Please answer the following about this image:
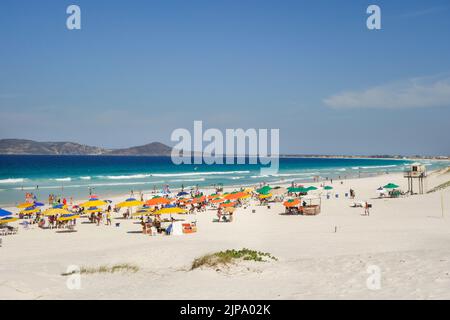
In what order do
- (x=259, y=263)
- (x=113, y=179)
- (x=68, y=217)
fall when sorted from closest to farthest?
1. (x=259, y=263)
2. (x=68, y=217)
3. (x=113, y=179)

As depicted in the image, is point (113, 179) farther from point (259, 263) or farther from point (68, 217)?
point (259, 263)

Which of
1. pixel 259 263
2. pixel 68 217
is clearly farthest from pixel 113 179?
pixel 259 263

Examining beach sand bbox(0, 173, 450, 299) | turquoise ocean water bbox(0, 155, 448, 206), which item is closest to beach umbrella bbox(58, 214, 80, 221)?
beach sand bbox(0, 173, 450, 299)

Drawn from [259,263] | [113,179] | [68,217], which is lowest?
[68,217]

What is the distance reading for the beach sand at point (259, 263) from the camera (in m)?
7.93

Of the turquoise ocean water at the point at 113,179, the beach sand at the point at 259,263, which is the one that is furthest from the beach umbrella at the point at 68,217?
the turquoise ocean water at the point at 113,179

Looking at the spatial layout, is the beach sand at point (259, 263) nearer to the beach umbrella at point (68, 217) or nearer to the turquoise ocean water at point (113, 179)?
the beach umbrella at point (68, 217)

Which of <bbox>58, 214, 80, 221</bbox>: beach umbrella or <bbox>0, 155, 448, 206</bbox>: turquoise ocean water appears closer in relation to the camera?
<bbox>58, 214, 80, 221</bbox>: beach umbrella

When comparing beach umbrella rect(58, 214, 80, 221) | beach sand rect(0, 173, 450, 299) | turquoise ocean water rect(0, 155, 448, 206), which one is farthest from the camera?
turquoise ocean water rect(0, 155, 448, 206)

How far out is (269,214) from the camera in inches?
1042

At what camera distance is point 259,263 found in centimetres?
1029

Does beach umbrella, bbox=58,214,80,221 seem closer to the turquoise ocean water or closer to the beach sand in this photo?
the beach sand

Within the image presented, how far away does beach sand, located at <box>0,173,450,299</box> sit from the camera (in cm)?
793
